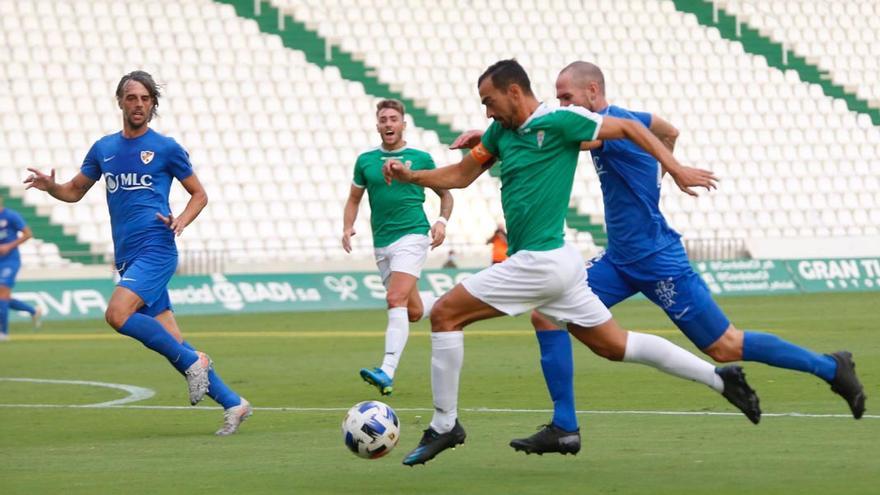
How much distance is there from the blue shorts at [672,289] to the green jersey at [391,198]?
16.2 ft

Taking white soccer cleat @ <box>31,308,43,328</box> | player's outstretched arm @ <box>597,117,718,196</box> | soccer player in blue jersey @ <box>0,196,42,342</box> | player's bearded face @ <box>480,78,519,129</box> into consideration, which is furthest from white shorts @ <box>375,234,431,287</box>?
white soccer cleat @ <box>31,308,43,328</box>

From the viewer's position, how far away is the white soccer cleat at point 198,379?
10367 mm

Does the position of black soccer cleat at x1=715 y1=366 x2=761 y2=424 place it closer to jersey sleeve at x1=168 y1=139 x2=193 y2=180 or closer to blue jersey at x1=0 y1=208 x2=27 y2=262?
jersey sleeve at x1=168 y1=139 x2=193 y2=180

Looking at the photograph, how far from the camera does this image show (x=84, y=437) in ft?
34.1

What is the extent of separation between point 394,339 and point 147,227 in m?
2.42

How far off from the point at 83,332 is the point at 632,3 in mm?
21521

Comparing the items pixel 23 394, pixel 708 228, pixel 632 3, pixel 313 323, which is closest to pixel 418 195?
pixel 23 394

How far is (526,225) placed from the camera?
8148 mm

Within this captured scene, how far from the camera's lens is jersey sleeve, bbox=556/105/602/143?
7996mm

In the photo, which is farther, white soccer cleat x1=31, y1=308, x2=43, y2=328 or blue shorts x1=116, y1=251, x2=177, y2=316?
white soccer cleat x1=31, y1=308, x2=43, y2=328

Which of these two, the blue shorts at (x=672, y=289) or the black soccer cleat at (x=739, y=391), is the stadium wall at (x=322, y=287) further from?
the black soccer cleat at (x=739, y=391)

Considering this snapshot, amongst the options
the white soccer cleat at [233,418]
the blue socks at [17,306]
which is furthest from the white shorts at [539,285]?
the blue socks at [17,306]

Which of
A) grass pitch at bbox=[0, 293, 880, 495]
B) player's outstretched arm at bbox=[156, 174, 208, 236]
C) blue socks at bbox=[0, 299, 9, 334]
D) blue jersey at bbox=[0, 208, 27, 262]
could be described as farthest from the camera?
blue jersey at bbox=[0, 208, 27, 262]

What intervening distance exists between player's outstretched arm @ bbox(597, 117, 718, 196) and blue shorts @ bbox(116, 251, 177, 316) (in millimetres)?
3722
